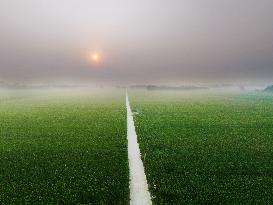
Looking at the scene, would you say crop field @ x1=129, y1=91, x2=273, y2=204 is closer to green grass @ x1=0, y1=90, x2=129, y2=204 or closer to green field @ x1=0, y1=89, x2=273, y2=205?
green field @ x1=0, y1=89, x2=273, y2=205

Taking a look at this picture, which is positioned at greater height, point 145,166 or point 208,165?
point 208,165

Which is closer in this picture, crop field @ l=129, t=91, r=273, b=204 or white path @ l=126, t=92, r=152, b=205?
white path @ l=126, t=92, r=152, b=205

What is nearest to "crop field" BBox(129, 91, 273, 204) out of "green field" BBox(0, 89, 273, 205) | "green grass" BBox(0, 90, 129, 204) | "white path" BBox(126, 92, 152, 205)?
"green field" BBox(0, 89, 273, 205)

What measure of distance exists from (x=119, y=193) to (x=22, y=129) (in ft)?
61.7

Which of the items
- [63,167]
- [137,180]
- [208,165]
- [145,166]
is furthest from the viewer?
[145,166]

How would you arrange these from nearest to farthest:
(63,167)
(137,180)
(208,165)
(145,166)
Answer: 1. (137,180)
2. (63,167)
3. (208,165)
4. (145,166)

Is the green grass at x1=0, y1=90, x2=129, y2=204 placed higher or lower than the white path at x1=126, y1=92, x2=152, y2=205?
higher

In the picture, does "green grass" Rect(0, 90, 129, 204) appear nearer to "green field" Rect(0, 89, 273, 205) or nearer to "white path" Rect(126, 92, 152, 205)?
"green field" Rect(0, 89, 273, 205)

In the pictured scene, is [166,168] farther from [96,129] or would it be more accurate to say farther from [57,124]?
[57,124]

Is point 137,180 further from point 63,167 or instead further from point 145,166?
point 63,167

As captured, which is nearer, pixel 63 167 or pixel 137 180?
pixel 137 180

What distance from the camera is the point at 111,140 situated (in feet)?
79.6

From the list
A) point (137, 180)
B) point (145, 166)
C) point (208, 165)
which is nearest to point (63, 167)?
point (145, 166)

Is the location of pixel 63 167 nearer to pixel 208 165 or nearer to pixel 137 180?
pixel 137 180
